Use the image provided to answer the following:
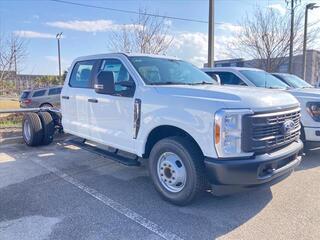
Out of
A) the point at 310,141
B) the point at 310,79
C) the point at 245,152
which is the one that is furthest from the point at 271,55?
the point at 310,79

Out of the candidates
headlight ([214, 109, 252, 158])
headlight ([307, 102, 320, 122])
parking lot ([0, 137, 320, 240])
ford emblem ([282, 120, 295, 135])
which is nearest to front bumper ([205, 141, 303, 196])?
headlight ([214, 109, 252, 158])

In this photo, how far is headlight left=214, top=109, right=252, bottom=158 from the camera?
3377 mm

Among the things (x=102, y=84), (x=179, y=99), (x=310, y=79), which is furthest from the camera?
(x=310, y=79)

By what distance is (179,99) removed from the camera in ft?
Answer: 12.6

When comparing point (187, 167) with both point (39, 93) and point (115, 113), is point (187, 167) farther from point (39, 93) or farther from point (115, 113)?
point (39, 93)

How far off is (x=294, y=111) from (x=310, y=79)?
134 ft

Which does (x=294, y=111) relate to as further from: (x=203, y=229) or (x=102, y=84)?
(x=102, y=84)

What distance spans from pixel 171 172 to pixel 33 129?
14.3 feet

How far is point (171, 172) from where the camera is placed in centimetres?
405

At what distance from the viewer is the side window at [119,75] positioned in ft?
15.0

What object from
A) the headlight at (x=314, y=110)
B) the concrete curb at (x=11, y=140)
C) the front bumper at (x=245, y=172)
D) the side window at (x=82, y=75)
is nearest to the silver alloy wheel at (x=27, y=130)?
the concrete curb at (x=11, y=140)

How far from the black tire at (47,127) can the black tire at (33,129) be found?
0.08 meters

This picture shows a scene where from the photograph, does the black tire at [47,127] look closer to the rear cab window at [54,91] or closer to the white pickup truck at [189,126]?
the white pickup truck at [189,126]

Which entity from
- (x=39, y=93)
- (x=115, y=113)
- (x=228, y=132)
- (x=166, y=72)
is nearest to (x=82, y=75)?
(x=115, y=113)
